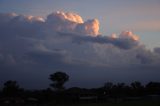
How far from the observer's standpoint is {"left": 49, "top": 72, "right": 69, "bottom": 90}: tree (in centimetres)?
11212

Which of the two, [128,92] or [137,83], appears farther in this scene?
[137,83]

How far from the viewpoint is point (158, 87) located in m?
115

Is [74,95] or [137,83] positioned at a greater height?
[137,83]

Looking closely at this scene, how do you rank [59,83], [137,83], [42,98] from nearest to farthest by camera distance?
[42,98], [59,83], [137,83]

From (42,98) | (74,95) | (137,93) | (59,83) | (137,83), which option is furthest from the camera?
(137,83)

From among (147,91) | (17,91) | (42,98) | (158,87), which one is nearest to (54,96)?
(42,98)

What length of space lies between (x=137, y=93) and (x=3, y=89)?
43.7 meters

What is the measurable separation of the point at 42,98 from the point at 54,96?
4.54 metres

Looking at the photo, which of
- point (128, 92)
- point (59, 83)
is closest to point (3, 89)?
point (59, 83)

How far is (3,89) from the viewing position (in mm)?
105000

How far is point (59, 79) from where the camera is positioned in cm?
11219

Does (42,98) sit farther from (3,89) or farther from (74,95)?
(3,89)

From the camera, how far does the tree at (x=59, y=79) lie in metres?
112

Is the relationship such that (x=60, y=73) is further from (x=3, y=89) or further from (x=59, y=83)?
(x=3, y=89)
